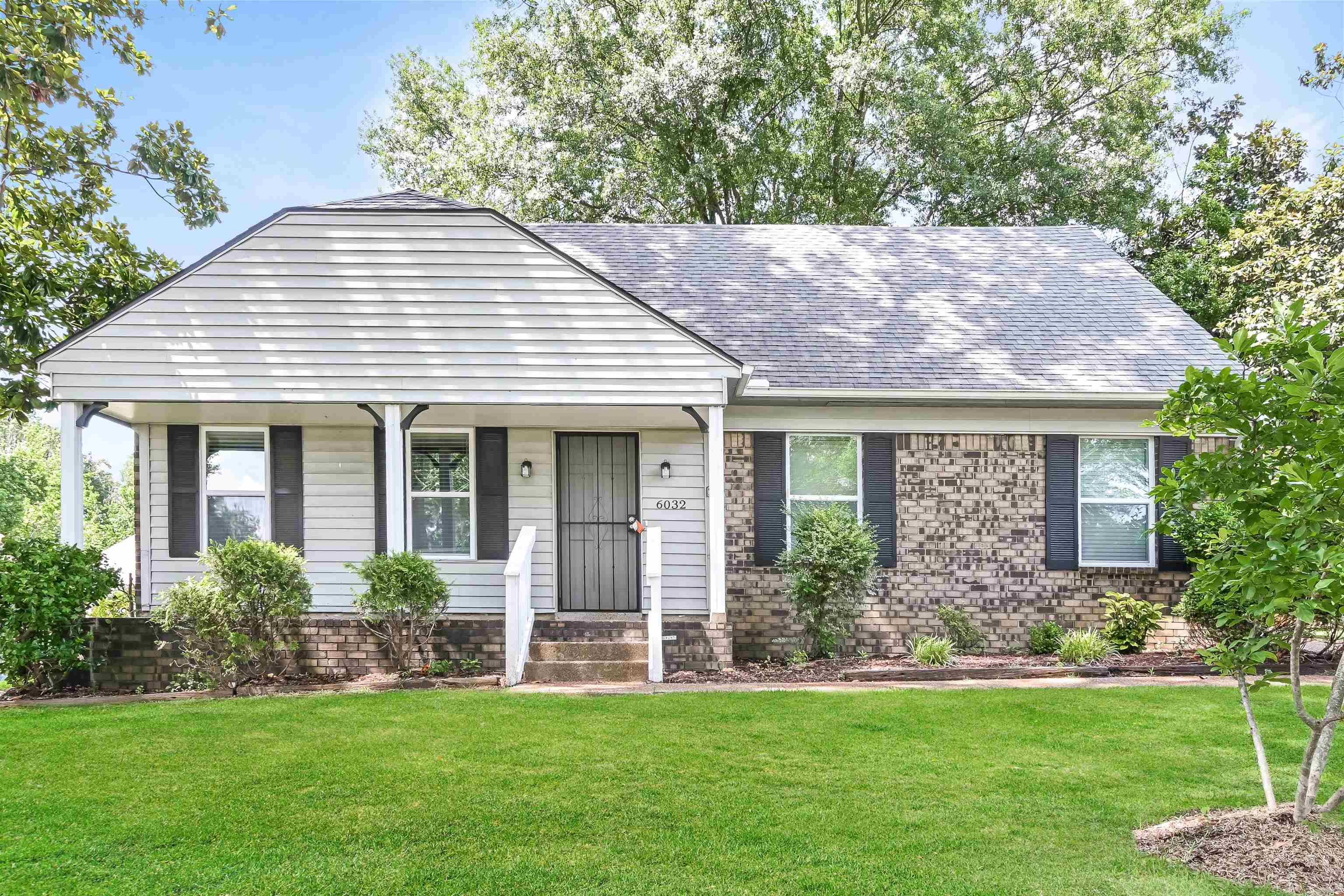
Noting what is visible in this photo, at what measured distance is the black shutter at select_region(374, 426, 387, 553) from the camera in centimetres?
963

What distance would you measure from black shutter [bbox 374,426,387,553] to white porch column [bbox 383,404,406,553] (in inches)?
53.2

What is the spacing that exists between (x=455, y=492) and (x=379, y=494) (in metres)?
0.88

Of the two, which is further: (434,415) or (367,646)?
(434,415)

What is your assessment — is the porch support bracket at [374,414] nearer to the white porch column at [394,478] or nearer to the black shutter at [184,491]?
the white porch column at [394,478]

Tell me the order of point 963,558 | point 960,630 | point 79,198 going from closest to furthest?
point 960,630
point 963,558
point 79,198

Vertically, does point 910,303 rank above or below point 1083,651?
above

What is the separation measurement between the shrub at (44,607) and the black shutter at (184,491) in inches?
64.7

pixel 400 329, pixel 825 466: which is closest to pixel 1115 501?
pixel 825 466

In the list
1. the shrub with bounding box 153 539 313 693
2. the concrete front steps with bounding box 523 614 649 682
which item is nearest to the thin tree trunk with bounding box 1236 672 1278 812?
the concrete front steps with bounding box 523 614 649 682

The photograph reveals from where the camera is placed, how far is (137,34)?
11086 millimetres

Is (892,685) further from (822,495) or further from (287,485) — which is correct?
(287,485)

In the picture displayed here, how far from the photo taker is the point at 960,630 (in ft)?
31.4

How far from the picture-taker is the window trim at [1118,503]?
32.7 feet

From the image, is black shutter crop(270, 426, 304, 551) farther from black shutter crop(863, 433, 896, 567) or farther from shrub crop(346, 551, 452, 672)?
black shutter crop(863, 433, 896, 567)
